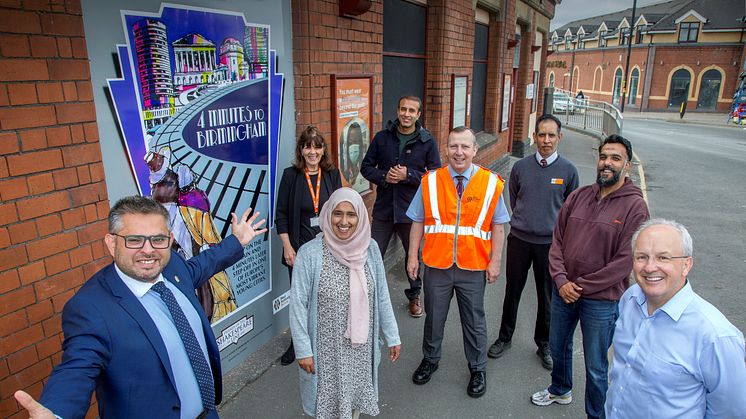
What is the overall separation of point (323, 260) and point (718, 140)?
2329 centimetres

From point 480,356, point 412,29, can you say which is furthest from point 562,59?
point 480,356

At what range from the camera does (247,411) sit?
131 inches

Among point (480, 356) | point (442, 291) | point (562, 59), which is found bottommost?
point (480, 356)

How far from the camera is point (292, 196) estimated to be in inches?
143

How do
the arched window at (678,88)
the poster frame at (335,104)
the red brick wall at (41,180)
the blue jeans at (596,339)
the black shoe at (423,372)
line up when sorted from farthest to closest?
the arched window at (678,88) → the poster frame at (335,104) → the black shoe at (423,372) → the blue jeans at (596,339) → the red brick wall at (41,180)

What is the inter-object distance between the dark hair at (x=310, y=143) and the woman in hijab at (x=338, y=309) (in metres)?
1.09

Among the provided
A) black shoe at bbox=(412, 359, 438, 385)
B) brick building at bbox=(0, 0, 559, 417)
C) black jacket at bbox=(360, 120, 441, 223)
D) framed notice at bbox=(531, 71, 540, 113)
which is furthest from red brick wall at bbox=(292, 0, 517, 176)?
framed notice at bbox=(531, 71, 540, 113)

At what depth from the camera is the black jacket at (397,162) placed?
4.52 meters

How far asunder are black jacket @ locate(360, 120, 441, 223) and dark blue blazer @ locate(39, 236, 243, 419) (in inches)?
120

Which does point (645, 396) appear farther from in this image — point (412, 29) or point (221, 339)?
point (412, 29)

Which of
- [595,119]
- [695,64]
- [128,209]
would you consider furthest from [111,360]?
[695,64]

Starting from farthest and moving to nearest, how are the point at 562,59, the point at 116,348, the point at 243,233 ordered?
the point at 562,59 < the point at 243,233 < the point at 116,348

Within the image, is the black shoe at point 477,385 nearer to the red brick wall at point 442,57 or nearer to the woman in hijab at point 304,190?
the woman in hijab at point 304,190

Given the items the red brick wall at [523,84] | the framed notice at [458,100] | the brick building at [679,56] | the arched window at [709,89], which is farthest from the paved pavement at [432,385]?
the arched window at [709,89]
